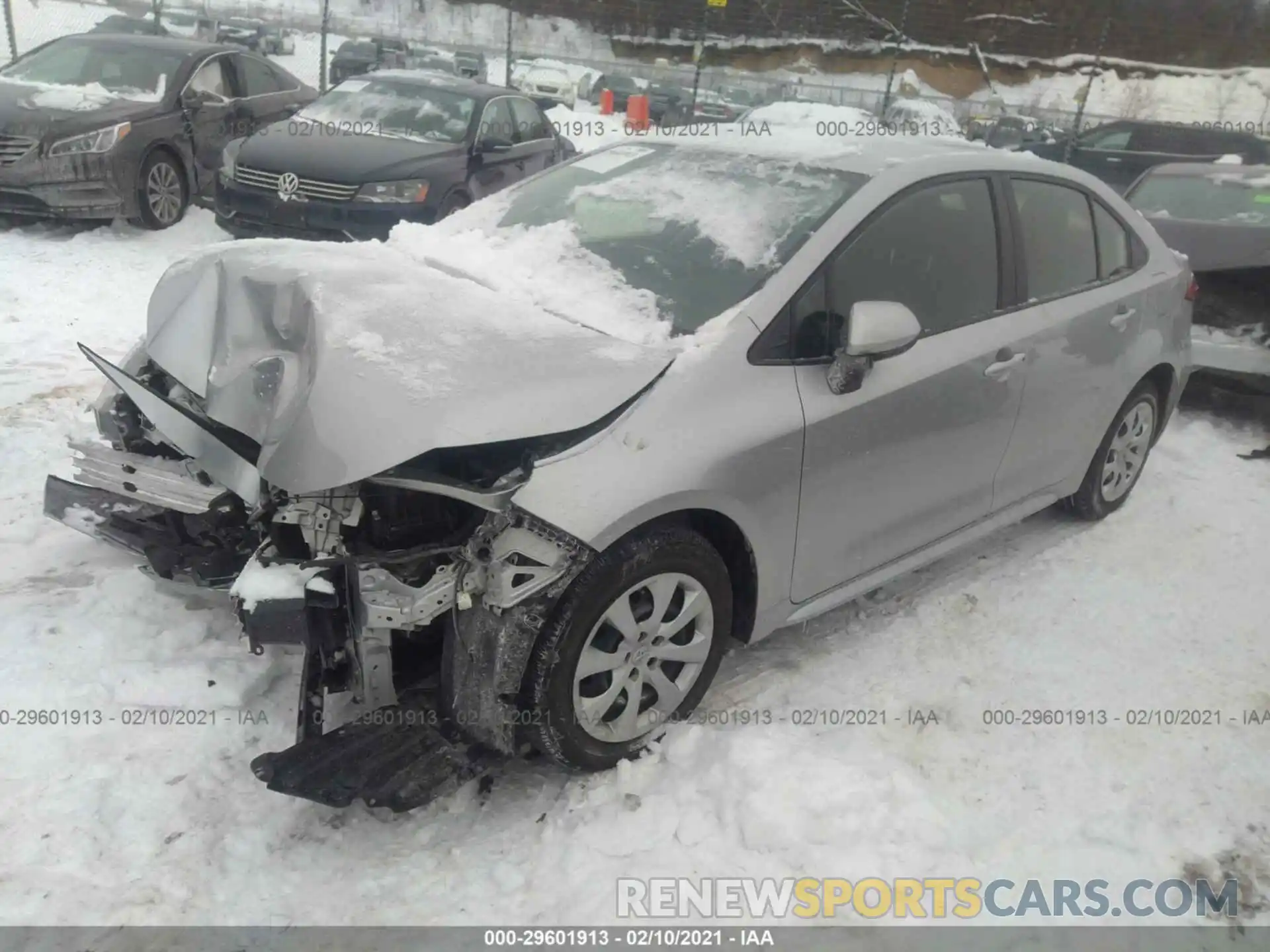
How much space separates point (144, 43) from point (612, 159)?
24.2 feet

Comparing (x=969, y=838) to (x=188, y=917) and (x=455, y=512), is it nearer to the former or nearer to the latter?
(x=455, y=512)

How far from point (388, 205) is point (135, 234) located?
2.60 m

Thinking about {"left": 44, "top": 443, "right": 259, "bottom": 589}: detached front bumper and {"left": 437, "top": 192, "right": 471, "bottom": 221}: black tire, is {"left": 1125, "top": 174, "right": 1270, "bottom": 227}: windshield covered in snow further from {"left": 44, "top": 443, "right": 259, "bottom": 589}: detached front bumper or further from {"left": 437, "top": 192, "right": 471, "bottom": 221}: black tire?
{"left": 44, "top": 443, "right": 259, "bottom": 589}: detached front bumper

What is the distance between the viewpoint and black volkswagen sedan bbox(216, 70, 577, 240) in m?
7.49

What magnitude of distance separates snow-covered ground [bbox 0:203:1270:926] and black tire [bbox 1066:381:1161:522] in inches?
22.0

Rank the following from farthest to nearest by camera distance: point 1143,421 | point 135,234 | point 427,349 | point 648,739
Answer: point 135,234 < point 1143,421 < point 648,739 < point 427,349

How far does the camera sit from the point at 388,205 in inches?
295

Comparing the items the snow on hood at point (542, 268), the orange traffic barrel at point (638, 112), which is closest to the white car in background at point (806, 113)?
the orange traffic barrel at point (638, 112)

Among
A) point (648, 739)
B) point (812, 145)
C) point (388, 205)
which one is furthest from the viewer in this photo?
point (388, 205)

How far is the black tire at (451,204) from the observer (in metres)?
7.84

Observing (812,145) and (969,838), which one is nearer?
(969,838)

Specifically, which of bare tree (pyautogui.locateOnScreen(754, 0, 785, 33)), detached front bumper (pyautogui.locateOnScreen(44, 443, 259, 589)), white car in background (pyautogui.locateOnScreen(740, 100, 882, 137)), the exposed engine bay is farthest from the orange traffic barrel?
the exposed engine bay

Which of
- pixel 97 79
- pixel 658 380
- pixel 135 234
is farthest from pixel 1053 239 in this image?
pixel 97 79

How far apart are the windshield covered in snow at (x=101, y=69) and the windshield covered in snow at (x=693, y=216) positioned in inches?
256
